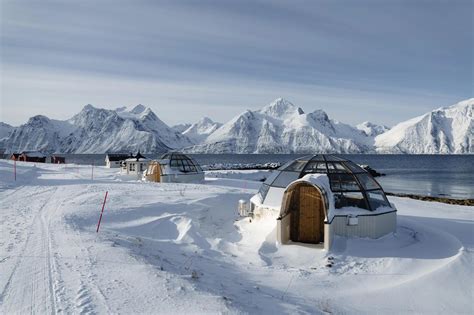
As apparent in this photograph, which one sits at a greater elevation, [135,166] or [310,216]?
[135,166]

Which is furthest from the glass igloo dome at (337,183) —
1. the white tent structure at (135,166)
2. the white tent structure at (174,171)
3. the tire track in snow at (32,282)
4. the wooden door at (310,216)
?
the white tent structure at (135,166)

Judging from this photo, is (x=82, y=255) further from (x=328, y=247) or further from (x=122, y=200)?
(x=122, y=200)

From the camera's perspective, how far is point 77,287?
31.1 feet

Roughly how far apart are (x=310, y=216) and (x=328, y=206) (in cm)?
144

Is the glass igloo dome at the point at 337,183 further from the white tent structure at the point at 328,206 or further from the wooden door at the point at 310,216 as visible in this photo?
the wooden door at the point at 310,216

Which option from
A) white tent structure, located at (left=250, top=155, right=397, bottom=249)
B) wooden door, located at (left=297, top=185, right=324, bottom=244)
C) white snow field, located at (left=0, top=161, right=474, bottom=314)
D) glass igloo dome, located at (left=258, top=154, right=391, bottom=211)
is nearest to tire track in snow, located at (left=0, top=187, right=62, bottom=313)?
white snow field, located at (left=0, top=161, right=474, bottom=314)

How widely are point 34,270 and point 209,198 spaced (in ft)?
48.1

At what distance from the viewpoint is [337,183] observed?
58.8 ft

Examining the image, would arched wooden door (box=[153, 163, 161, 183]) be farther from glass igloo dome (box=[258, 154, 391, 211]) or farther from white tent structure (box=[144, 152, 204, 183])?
glass igloo dome (box=[258, 154, 391, 211])

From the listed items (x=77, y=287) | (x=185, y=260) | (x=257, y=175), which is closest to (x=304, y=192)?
(x=185, y=260)

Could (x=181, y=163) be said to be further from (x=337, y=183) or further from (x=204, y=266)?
(x=204, y=266)

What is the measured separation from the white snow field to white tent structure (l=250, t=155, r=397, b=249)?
666 millimetres

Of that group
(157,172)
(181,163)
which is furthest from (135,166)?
(157,172)

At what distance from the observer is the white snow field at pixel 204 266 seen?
9344mm
